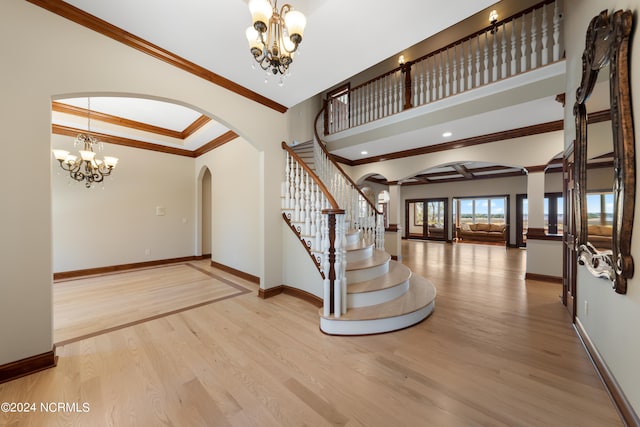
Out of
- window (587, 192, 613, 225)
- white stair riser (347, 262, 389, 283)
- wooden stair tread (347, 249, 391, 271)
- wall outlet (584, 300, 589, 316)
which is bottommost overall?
wall outlet (584, 300, 589, 316)

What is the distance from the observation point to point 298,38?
167cm

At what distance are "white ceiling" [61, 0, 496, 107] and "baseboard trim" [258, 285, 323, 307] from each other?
2.90 m

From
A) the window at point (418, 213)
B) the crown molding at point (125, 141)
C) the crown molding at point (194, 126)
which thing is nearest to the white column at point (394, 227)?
the crown molding at point (194, 126)

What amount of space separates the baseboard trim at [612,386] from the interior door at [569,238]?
0.73 m

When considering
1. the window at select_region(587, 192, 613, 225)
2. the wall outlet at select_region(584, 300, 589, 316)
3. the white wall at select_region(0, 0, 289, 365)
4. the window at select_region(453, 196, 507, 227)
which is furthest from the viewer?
the window at select_region(453, 196, 507, 227)

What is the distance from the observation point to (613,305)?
155cm

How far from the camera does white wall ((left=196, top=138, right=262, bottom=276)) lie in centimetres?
421

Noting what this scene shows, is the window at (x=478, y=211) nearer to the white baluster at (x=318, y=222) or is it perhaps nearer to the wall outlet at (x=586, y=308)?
the wall outlet at (x=586, y=308)

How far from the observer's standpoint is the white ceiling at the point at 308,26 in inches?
77.2

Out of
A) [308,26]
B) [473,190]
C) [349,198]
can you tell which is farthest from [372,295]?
[473,190]

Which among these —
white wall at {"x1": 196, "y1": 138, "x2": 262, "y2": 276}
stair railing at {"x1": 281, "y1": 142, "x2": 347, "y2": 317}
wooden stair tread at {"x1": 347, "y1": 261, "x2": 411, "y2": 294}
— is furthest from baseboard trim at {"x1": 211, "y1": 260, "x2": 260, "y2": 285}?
wooden stair tread at {"x1": 347, "y1": 261, "x2": 411, "y2": 294}

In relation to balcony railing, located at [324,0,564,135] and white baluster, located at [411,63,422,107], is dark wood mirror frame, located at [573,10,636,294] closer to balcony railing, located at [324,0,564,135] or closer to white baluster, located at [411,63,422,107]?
balcony railing, located at [324,0,564,135]

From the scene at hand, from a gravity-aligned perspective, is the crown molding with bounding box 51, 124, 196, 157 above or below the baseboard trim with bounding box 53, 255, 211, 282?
above

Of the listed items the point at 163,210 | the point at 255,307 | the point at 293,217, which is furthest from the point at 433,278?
the point at 163,210
